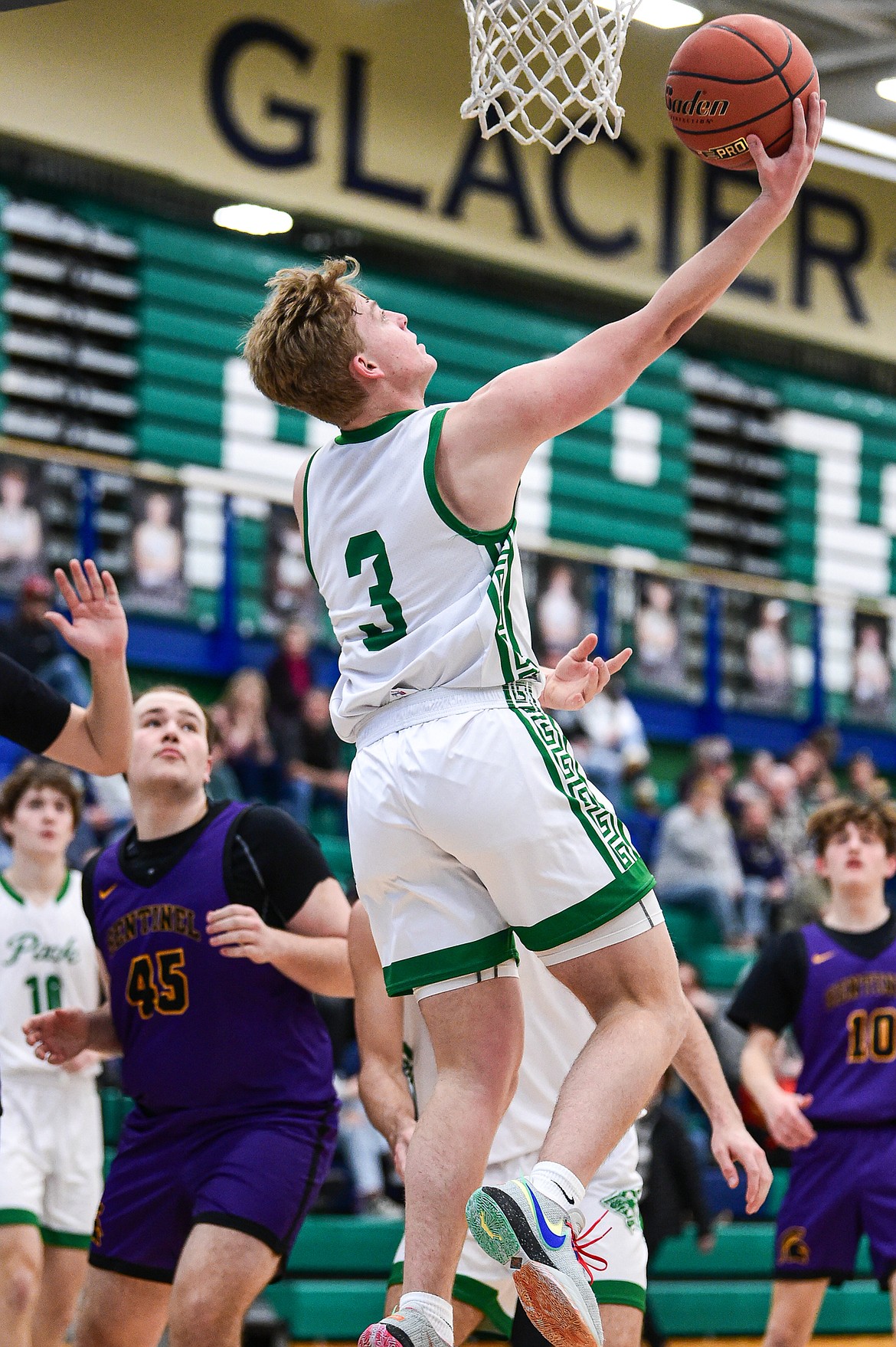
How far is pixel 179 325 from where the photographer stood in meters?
15.4

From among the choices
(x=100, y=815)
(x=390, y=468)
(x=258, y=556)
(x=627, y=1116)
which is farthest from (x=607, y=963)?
(x=258, y=556)

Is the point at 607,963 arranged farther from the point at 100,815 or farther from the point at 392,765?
the point at 100,815

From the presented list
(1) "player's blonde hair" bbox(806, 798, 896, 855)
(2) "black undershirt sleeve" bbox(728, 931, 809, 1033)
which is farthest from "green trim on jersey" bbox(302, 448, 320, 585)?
(2) "black undershirt sleeve" bbox(728, 931, 809, 1033)

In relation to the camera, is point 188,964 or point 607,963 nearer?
point 607,963

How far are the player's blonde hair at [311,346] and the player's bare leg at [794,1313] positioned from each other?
149 inches

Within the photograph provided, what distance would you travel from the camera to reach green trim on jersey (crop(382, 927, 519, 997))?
Result: 3996 millimetres

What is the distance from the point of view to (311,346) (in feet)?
13.6

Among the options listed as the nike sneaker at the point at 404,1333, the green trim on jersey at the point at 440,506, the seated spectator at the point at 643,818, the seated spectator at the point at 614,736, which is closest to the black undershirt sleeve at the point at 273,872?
the green trim on jersey at the point at 440,506

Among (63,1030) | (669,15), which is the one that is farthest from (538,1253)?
(669,15)

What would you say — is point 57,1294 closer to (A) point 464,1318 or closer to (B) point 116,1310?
(B) point 116,1310

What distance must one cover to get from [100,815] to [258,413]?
5.88m

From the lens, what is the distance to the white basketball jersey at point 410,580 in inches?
159

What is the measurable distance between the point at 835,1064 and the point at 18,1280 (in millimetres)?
2913

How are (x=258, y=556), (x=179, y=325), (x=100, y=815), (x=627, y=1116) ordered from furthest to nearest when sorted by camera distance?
1. (x=179, y=325)
2. (x=258, y=556)
3. (x=100, y=815)
4. (x=627, y=1116)
